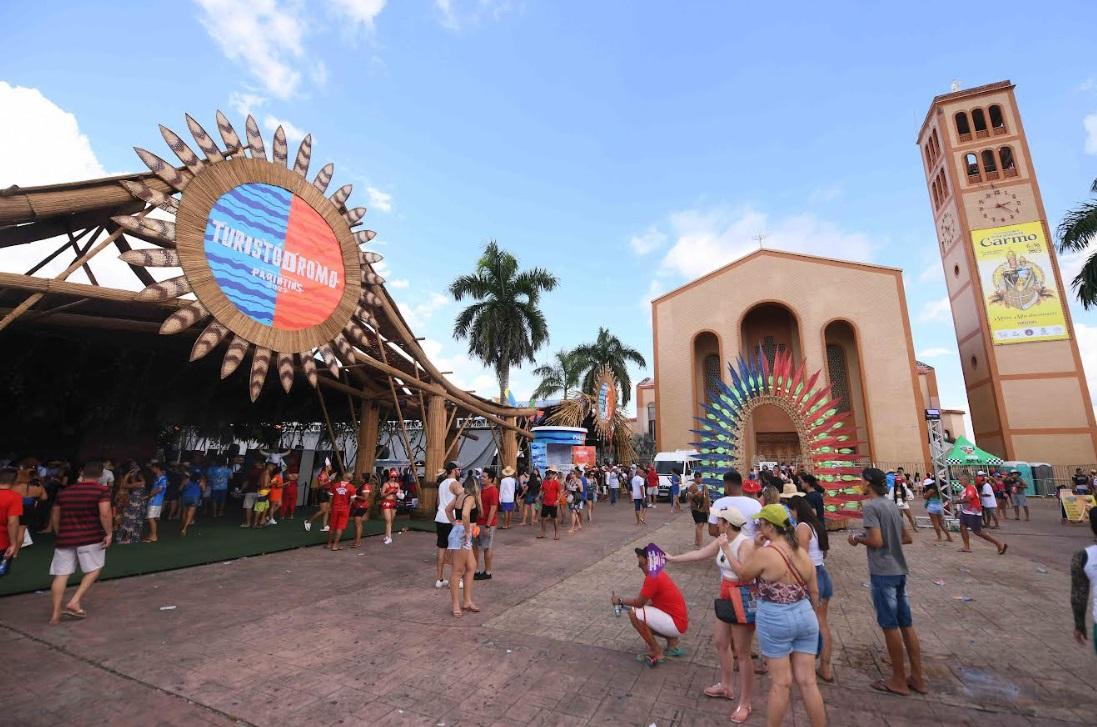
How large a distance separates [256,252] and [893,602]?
11.5 meters

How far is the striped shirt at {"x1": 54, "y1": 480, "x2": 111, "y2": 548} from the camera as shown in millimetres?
5520

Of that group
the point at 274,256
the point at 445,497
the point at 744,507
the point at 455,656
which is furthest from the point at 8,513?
the point at 744,507

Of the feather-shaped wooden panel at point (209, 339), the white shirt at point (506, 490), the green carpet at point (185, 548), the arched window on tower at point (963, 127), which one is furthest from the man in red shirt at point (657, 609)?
the arched window on tower at point (963, 127)

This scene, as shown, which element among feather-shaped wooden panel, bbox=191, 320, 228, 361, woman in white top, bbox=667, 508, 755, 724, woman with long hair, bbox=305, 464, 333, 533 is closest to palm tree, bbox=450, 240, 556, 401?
woman with long hair, bbox=305, 464, 333, 533

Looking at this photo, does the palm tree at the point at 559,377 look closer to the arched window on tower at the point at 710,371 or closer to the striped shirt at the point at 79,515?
the arched window on tower at the point at 710,371

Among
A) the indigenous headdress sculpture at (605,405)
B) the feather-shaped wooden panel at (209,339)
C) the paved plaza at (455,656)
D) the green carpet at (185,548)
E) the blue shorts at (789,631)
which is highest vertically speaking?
the indigenous headdress sculpture at (605,405)

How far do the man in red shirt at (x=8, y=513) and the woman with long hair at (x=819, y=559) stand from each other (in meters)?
8.45

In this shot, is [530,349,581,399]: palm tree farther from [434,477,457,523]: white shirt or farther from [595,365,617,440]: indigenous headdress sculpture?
[434,477,457,523]: white shirt

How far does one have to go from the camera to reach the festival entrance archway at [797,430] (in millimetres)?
12617

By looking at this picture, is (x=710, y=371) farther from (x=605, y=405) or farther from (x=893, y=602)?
(x=893, y=602)

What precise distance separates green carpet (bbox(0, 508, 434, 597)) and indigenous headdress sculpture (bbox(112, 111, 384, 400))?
329cm

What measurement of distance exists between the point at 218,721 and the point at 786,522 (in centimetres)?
434

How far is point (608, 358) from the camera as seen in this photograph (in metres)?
36.7

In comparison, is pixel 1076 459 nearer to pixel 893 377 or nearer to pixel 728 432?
pixel 893 377
